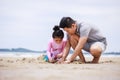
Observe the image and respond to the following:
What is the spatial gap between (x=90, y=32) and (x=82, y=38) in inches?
8.9

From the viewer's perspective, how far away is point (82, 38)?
3.60 metres

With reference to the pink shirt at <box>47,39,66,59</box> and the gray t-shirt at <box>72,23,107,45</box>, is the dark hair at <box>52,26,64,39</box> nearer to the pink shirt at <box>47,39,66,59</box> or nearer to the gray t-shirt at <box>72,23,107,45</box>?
the pink shirt at <box>47,39,66,59</box>

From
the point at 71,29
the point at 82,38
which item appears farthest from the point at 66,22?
the point at 82,38

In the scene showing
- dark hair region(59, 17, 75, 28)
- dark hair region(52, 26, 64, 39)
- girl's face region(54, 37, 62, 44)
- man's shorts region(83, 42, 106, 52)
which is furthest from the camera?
girl's face region(54, 37, 62, 44)

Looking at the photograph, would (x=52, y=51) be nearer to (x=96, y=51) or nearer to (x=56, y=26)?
(x=56, y=26)

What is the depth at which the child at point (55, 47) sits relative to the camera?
398 cm

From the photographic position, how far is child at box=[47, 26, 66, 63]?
3.98m

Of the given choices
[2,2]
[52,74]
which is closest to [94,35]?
[2,2]

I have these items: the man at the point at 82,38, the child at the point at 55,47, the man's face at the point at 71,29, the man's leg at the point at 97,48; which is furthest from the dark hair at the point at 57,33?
the man's leg at the point at 97,48

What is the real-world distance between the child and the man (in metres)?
0.15

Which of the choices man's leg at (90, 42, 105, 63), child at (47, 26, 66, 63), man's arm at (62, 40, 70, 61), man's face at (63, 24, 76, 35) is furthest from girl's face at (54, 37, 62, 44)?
man's leg at (90, 42, 105, 63)

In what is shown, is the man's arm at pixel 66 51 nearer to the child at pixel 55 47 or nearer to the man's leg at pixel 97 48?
the child at pixel 55 47

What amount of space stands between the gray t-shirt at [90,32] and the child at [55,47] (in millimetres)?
341

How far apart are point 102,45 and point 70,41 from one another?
394 millimetres
